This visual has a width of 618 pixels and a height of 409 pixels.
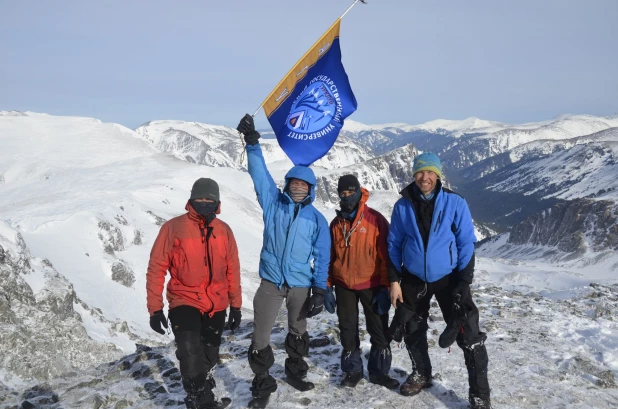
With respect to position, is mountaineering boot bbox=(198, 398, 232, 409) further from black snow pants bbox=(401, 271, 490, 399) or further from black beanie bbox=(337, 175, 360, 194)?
black beanie bbox=(337, 175, 360, 194)

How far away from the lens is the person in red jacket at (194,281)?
246 inches

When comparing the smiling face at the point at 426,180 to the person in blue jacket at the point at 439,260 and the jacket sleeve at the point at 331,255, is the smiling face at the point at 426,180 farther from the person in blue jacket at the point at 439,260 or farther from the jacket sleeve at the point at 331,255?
the jacket sleeve at the point at 331,255

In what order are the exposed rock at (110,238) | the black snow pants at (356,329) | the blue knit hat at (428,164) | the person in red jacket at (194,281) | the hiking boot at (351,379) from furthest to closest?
the exposed rock at (110,238)
the hiking boot at (351,379)
the black snow pants at (356,329)
the blue knit hat at (428,164)
the person in red jacket at (194,281)

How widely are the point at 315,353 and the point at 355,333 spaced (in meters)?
2.51

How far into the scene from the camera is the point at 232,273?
267 inches

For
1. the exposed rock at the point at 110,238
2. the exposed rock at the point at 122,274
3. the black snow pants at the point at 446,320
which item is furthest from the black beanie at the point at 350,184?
the exposed rock at the point at 110,238

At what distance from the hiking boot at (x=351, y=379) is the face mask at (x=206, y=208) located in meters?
3.77

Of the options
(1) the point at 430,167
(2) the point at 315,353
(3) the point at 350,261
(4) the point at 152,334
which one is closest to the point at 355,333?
(3) the point at 350,261

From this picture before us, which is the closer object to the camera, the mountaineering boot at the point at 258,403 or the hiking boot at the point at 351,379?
the mountaineering boot at the point at 258,403

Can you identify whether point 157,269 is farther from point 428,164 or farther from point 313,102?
point 313,102

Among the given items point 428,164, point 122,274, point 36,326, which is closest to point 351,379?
point 428,164

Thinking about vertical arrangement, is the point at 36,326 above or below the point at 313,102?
below

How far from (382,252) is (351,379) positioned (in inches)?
93.7

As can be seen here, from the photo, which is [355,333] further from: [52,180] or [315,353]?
[52,180]
